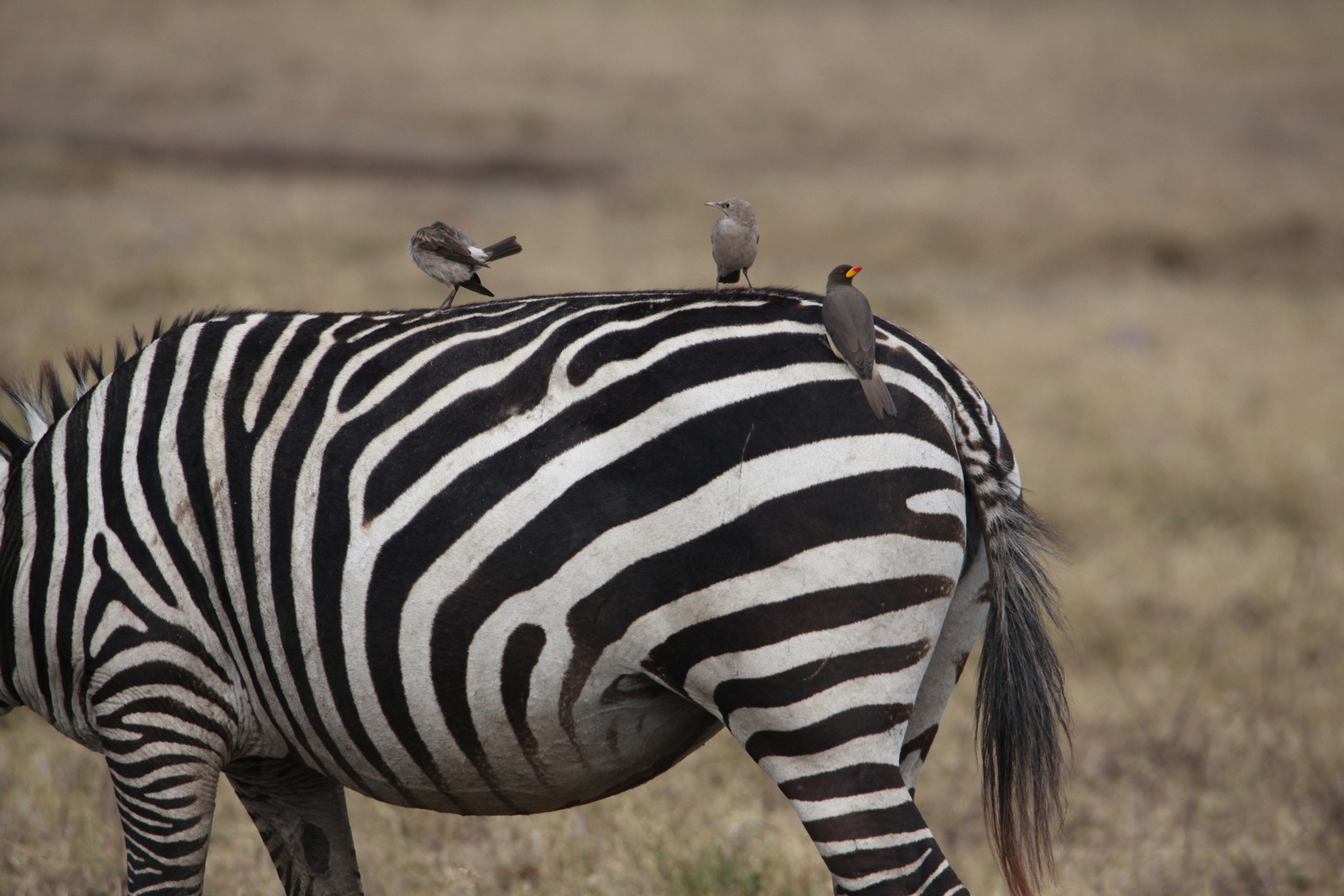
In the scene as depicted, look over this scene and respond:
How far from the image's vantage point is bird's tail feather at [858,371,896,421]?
2148mm

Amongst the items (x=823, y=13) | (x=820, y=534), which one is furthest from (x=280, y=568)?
(x=823, y=13)

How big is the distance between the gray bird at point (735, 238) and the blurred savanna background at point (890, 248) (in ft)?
3.58

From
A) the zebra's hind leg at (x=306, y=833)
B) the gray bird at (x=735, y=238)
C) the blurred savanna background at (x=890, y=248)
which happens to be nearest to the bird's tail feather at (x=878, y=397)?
the gray bird at (x=735, y=238)

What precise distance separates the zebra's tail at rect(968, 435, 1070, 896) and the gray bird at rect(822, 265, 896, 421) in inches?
11.8

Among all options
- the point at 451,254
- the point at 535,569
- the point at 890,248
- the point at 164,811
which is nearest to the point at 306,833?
the point at 164,811

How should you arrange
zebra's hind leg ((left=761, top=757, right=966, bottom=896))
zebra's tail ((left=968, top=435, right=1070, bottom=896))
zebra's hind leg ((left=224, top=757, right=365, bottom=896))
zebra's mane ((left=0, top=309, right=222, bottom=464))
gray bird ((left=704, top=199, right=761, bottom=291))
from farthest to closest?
1. zebra's hind leg ((left=224, top=757, right=365, bottom=896))
2. zebra's mane ((left=0, top=309, right=222, bottom=464))
3. gray bird ((left=704, top=199, right=761, bottom=291))
4. zebra's tail ((left=968, top=435, right=1070, bottom=896))
5. zebra's hind leg ((left=761, top=757, right=966, bottom=896))

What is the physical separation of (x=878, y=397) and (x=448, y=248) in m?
1.25

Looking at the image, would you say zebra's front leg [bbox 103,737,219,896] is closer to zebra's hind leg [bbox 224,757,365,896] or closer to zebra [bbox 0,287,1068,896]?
zebra [bbox 0,287,1068,896]

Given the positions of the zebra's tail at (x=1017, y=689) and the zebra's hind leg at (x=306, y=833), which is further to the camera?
the zebra's hind leg at (x=306, y=833)

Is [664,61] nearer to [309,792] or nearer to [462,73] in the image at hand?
[462,73]

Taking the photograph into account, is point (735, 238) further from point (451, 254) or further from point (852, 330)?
point (451, 254)

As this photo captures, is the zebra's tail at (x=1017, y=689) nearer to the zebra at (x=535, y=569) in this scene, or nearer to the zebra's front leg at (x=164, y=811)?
the zebra at (x=535, y=569)

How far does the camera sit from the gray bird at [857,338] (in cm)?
215

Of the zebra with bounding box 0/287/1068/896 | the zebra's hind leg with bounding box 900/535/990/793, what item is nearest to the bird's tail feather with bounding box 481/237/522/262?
the zebra with bounding box 0/287/1068/896
